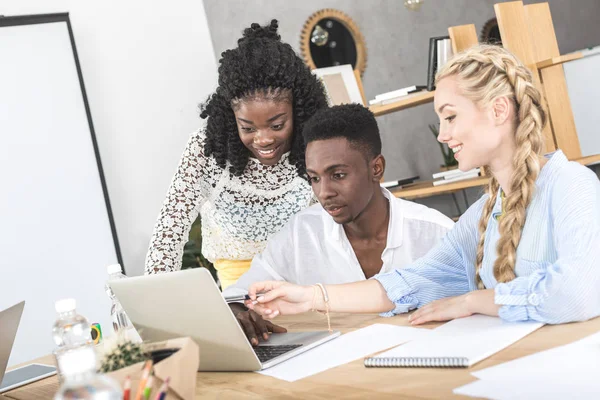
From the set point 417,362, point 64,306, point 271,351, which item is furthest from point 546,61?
Answer: point 64,306

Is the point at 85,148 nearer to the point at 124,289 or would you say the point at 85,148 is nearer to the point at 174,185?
the point at 174,185

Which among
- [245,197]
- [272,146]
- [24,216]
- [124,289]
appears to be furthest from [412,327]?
[24,216]

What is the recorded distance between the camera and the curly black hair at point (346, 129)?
2.00 metres

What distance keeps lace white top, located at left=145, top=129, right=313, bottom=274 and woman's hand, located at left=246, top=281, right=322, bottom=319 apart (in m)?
0.67

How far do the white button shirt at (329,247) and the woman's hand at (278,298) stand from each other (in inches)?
15.4

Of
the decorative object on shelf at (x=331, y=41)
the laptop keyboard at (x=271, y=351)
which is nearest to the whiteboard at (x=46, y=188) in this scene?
the decorative object on shelf at (x=331, y=41)

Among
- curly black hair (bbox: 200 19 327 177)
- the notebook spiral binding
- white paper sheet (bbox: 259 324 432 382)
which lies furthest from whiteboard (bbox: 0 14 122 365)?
the notebook spiral binding

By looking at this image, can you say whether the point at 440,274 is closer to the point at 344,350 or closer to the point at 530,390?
the point at 344,350

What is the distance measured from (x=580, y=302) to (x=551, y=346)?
15 centimetres

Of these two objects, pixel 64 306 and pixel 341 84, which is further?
pixel 341 84

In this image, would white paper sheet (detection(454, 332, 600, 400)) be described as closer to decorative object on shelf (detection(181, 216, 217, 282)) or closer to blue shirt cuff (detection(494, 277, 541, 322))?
blue shirt cuff (detection(494, 277, 541, 322))

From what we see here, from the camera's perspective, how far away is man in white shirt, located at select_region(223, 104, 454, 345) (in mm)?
1959

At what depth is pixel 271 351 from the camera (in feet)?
4.81

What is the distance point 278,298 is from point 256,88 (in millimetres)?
677
